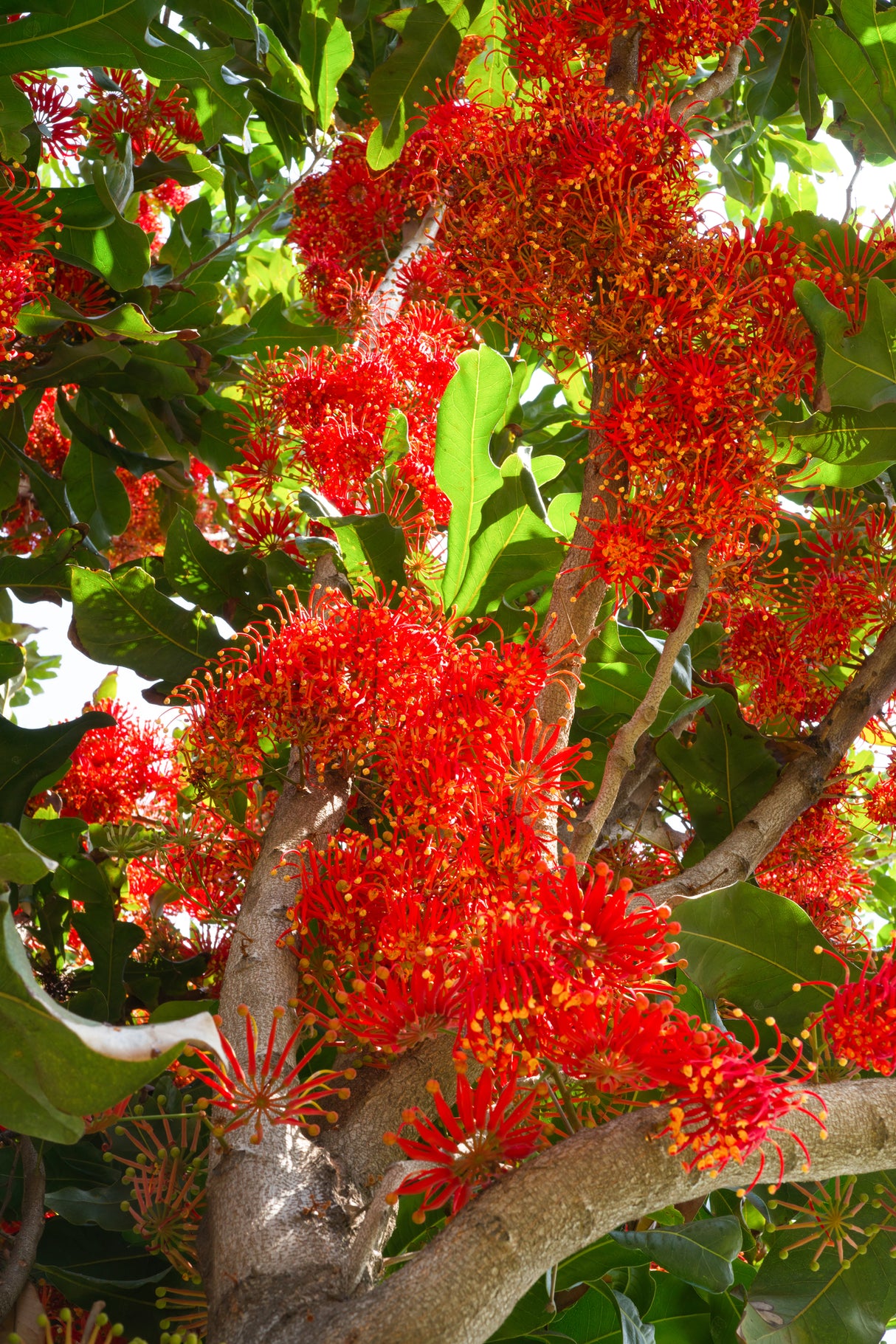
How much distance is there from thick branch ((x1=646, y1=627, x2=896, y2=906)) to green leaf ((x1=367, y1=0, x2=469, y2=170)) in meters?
1.91

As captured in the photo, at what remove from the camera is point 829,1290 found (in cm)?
180

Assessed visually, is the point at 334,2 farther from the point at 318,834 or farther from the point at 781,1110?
the point at 781,1110

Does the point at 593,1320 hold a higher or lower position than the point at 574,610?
lower

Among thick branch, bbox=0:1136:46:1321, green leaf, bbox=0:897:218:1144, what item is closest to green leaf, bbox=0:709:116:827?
thick branch, bbox=0:1136:46:1321

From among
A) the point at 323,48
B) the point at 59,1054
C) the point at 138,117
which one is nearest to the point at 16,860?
the point at 59,1054

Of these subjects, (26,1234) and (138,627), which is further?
(138,627)

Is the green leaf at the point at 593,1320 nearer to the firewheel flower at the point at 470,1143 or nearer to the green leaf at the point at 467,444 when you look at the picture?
the firewheel flower at the point at 470,1143

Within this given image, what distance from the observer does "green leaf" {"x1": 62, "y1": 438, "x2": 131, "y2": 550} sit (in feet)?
10.9

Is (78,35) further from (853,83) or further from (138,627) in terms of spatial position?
(853,83)

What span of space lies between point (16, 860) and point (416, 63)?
256 centimetres

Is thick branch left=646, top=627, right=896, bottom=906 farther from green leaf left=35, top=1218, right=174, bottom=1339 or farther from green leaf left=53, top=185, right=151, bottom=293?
green leaf left=53, top=185, right=151, bottom=293

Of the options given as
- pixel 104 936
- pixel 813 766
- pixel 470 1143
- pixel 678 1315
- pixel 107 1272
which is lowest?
pixel 678 1315

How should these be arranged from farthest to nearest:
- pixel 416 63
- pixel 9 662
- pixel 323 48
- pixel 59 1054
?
1. pixel 323 48
2. pixel 416 63
3. pixel 9 662
4. pixel 59 1054

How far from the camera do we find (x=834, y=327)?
189cm
